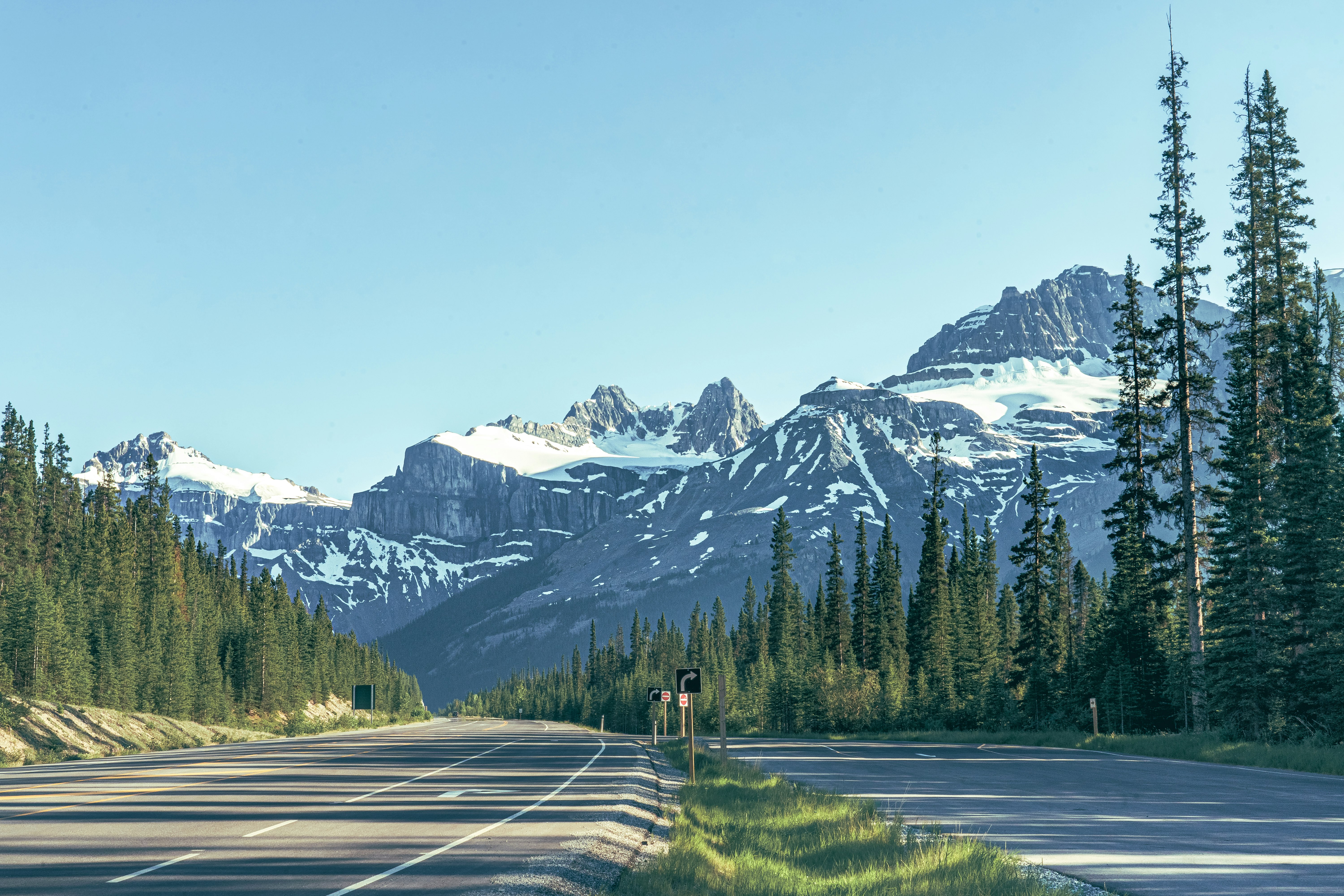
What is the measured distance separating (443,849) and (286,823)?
4829 mm

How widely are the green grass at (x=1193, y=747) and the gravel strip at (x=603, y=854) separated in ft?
60.5

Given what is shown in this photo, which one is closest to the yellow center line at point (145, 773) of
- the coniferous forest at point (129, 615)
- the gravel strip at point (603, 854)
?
the gravel strip at point (603, 854)

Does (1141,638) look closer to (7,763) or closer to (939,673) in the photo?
(939,673)

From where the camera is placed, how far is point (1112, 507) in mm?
55031

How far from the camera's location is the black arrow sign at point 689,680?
28.4m

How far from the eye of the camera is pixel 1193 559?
43.0 meters

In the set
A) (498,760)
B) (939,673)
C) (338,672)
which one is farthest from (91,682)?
(338,672)

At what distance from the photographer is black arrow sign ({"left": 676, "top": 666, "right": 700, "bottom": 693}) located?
1117 inches

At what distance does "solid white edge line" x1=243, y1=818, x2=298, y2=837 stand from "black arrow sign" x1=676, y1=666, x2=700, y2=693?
1096cm

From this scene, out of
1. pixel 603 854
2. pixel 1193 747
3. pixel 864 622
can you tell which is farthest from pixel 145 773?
pixel 864 622

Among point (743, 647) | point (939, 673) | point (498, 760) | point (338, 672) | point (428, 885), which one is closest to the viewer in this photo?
point (428, 885)

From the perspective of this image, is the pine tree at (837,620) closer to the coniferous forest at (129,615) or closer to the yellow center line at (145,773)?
the coniferous forest at (129,615)

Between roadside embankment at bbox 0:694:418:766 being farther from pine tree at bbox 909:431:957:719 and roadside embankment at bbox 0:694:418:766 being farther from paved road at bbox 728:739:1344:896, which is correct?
pine tree at bbox 909:431:957:719

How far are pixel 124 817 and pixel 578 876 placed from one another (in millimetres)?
11000
